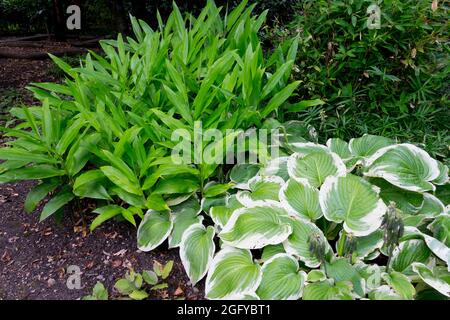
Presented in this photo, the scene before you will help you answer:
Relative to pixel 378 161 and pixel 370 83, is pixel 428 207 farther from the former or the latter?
pixel 370 83

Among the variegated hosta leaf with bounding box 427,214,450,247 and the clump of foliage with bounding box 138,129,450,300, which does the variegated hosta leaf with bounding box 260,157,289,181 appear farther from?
the variegated hosta leaf with bounding box 427,214,450,247

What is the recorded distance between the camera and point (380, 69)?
257cm

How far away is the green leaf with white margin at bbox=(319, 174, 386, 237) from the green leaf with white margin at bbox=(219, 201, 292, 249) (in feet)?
0.68

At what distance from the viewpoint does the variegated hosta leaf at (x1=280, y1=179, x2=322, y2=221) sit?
199 centimetres

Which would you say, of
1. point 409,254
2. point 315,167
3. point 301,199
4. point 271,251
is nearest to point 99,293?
point 271,251

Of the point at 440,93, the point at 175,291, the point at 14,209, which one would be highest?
the point at 440,93

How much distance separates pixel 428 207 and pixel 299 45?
1.32 metres

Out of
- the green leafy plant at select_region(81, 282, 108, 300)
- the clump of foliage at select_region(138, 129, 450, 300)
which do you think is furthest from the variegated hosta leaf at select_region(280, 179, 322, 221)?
the green leafy plant at select_region(81, 282, 108, 300)

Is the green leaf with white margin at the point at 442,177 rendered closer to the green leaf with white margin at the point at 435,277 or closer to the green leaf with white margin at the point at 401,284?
the green leaf with white margin at the point at 435,277

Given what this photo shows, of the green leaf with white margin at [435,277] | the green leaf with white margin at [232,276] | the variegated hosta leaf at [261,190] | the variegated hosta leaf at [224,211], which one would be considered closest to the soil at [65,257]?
the green leaf with white margin at [232,276]

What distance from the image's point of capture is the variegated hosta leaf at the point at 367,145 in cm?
229

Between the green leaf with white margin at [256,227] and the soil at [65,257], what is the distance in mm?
305
